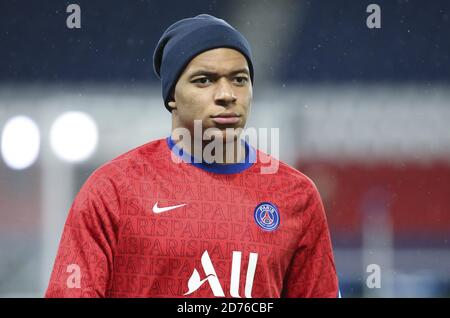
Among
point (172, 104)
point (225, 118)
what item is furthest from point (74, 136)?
point (225, 118)

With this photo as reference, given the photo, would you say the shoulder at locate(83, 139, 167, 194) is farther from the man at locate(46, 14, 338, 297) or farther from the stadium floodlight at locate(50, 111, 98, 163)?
the stadium floodlight at locate(50, 111, 98, 163)

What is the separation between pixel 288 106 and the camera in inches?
349

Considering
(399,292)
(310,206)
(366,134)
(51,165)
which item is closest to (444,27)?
(366,134)

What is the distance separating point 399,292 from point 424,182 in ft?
8.38

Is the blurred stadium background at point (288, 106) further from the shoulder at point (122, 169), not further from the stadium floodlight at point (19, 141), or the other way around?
the shoulder at point (122, 169)

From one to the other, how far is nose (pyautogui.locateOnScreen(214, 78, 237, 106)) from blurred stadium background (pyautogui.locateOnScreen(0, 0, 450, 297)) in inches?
244

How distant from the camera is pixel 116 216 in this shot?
2.20m

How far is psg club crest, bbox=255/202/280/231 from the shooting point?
2.29 meters

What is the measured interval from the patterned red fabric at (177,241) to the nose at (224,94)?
224 mm

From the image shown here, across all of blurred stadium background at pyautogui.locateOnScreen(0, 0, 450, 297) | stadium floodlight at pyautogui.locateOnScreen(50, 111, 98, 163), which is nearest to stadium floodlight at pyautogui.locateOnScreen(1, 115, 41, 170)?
blurred stadium background at pyautogui.locateOnScreen(0, 0, 450, 297)

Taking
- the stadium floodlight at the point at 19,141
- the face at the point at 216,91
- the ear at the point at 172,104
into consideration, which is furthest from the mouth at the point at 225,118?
the stadium floodlight at the point at 19,141

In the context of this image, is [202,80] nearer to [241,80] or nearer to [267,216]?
[241,80]

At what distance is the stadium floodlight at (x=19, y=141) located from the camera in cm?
833
